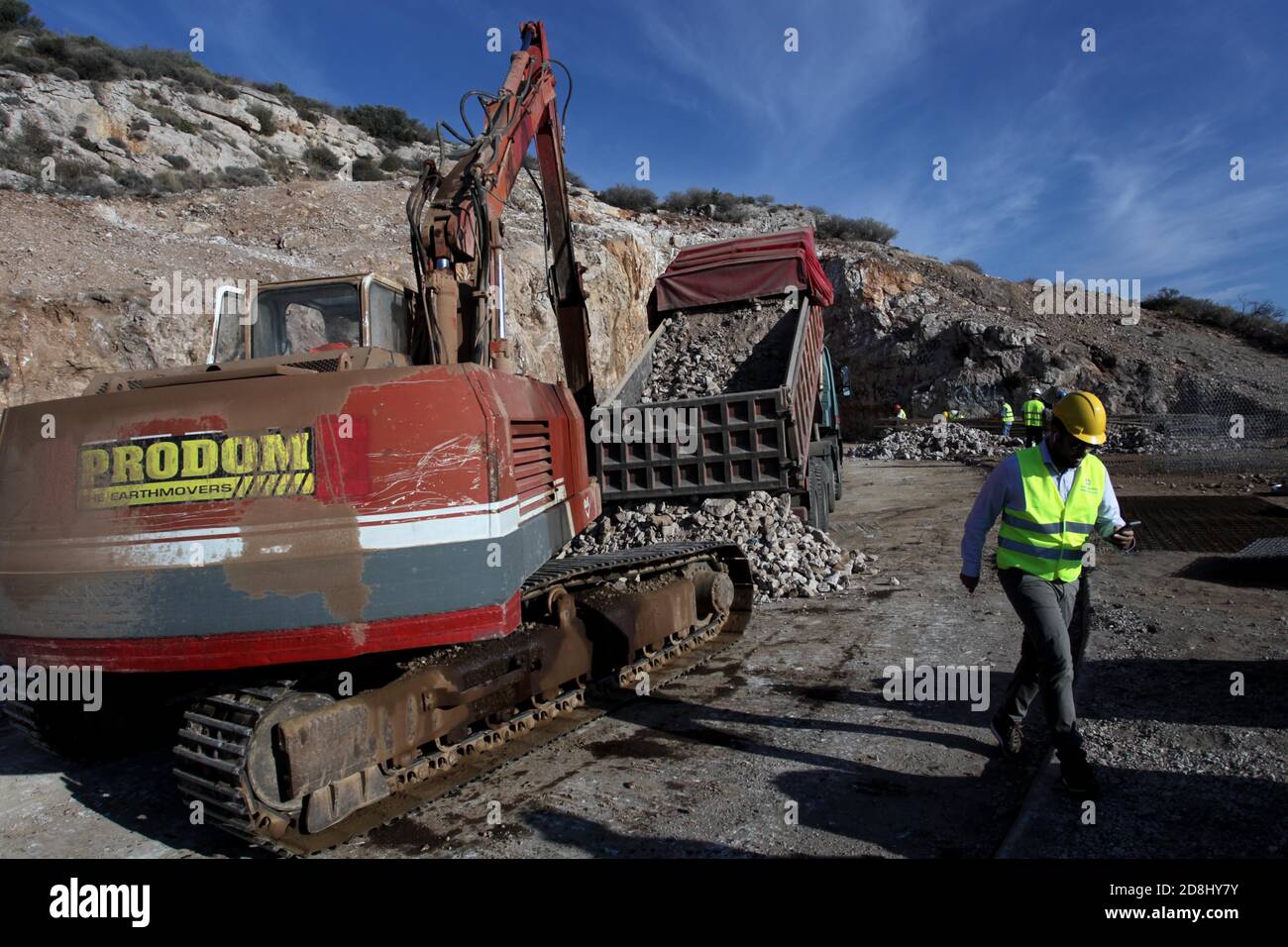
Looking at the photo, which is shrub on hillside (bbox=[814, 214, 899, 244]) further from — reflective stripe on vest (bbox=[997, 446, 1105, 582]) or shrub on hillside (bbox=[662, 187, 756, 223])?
reflective stripe on vest (bbox=[997, 446, 1105, 582])

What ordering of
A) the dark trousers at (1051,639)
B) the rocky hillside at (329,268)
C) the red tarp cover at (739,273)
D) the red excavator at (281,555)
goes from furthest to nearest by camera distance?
the rocky hillside at (329,268) < the red tarp cover at (739,273) < the dark trousers at (1051,639) < the red excavator at (281,555)

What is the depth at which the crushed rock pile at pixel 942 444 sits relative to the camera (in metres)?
22.8

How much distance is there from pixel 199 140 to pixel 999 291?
3049 cm

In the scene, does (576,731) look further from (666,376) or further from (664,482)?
(666,376)

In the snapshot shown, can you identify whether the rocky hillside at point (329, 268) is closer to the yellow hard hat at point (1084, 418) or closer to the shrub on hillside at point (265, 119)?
the shrub on hillside at point (265, 119)

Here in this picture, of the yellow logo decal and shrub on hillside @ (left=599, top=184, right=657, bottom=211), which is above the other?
shrub on hillside @ (left=599, top=184, right=657, bottom=211)

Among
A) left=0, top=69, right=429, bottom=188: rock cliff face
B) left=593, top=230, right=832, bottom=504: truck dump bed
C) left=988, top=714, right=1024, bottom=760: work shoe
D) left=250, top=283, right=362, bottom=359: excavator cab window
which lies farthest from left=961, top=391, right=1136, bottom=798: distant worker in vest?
left=0, top=69, right=429, bottom=188: rock cliff face

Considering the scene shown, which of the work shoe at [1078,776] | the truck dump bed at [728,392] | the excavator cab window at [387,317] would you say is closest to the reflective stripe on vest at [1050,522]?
the work shoe at [1078,776]

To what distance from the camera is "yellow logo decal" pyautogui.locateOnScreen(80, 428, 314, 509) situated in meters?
3.04

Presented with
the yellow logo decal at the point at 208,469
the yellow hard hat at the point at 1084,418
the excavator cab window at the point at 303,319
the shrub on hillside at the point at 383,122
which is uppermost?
the shrub on hillside at the point at 383,122

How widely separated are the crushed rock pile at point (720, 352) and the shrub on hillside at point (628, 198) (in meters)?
30.6

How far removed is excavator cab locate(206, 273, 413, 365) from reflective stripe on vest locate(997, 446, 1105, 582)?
3.34 metres

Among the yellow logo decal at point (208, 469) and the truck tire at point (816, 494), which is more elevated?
the yellow logo decal at point (208, 469)
